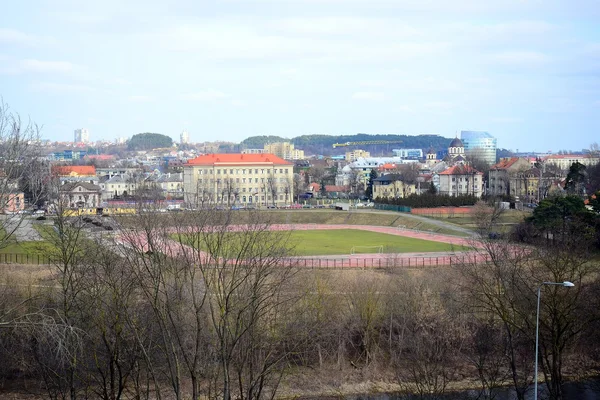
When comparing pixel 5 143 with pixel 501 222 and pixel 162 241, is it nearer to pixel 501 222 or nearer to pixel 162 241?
pixel 162 241

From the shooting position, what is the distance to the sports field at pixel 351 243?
46875mm

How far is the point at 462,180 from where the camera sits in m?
94.7

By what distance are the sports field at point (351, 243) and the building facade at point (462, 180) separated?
3634 centimetres

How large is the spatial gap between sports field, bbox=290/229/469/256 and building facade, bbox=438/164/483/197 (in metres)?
36.3

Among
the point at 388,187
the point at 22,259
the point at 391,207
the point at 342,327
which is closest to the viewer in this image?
the point at 342,327

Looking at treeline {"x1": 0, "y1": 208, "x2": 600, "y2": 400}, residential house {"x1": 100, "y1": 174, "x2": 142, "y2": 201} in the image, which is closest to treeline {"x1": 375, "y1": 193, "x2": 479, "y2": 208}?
treeline {"x1": 0, "y1": 208, "x2": 600, "y2": 400}

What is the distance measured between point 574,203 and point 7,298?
34.9 metres

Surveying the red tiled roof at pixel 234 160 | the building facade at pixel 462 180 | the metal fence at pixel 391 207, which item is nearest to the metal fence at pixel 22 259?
the metal fence at pixel 391 207

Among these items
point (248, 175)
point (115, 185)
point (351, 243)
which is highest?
point (248, 175)

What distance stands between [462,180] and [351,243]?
153 feet

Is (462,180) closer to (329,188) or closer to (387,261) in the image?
(329,188)

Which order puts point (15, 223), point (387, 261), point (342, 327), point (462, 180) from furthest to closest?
point (462, 180) < point (387, 261) < point (342, 327) < point (15, 223)

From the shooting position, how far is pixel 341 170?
132000 mm

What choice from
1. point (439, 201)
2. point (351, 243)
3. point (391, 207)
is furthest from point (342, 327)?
point (391, 207)
